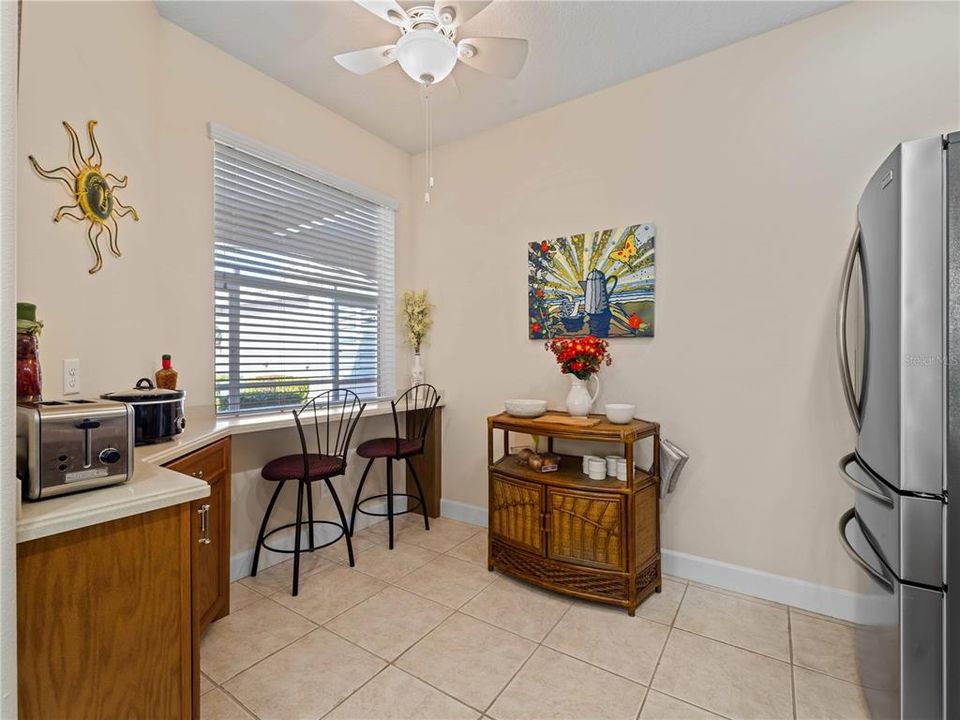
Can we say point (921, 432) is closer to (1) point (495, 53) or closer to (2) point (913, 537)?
(2) point (913, 537)

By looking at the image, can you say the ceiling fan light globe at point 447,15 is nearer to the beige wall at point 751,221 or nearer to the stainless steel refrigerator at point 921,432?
the beige wall at point 751,221

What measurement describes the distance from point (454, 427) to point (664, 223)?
199cm

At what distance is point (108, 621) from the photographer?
3.30 feet

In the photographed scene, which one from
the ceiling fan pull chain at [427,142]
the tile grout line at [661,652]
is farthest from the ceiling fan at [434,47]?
the tile grout line at [661,652]

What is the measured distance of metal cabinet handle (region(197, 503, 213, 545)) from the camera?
177 centimetres

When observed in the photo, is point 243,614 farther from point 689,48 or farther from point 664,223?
point 689,48

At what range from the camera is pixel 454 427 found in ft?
11.3

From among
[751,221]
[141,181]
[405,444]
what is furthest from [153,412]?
[751,221]

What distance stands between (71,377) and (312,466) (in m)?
1.09

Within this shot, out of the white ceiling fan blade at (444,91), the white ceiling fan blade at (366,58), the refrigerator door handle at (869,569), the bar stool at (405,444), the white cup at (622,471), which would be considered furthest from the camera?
the bar stool at (405,444)

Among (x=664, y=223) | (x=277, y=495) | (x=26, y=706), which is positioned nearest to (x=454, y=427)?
(x=277, y=495)

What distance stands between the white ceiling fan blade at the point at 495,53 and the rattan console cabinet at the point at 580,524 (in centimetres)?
173

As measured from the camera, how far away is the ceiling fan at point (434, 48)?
5.93 ft

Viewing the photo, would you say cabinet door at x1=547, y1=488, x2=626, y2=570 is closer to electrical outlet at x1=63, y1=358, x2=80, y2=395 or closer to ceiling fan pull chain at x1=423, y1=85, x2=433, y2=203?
ceiling fan pull chain at x1=423, y1=85, x2=433, y2=203
